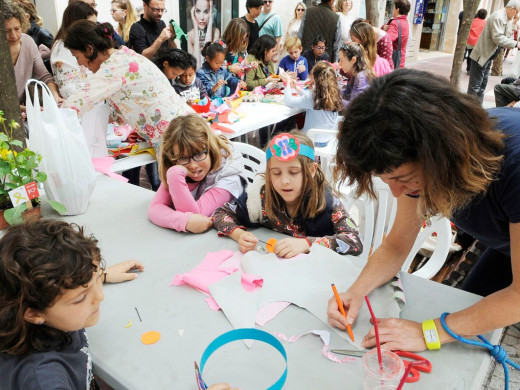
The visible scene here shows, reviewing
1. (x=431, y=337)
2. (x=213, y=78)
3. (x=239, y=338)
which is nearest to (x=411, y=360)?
(x=431, y=337)

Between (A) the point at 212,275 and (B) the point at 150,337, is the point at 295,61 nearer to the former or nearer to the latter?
(A) the point at 212,275

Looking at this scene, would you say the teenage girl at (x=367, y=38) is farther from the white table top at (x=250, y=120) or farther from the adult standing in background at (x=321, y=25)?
the adult standing in background at (x=321, y=25)

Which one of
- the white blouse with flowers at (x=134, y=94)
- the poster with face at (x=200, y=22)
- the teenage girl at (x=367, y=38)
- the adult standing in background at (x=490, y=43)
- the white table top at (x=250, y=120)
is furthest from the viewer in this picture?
the poster with face at (x=200, y=22)

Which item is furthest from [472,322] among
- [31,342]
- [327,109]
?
[327,109]

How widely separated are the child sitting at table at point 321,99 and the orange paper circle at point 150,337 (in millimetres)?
2850

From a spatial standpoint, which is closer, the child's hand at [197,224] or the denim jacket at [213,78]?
the child's hand at [197,224]

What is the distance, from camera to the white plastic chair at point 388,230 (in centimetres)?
168

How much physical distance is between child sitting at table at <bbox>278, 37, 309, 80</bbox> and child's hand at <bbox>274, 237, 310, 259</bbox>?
4167 mm

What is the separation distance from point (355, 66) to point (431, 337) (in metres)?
3.41

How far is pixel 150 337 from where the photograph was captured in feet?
3.64

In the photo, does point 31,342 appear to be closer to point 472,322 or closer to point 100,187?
point 472,322

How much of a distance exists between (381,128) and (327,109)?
3180 mm

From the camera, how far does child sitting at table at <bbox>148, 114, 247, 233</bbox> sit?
67.4 inches

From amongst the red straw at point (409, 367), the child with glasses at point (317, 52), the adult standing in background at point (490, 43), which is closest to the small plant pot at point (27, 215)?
the red straw at point (409, 367)
